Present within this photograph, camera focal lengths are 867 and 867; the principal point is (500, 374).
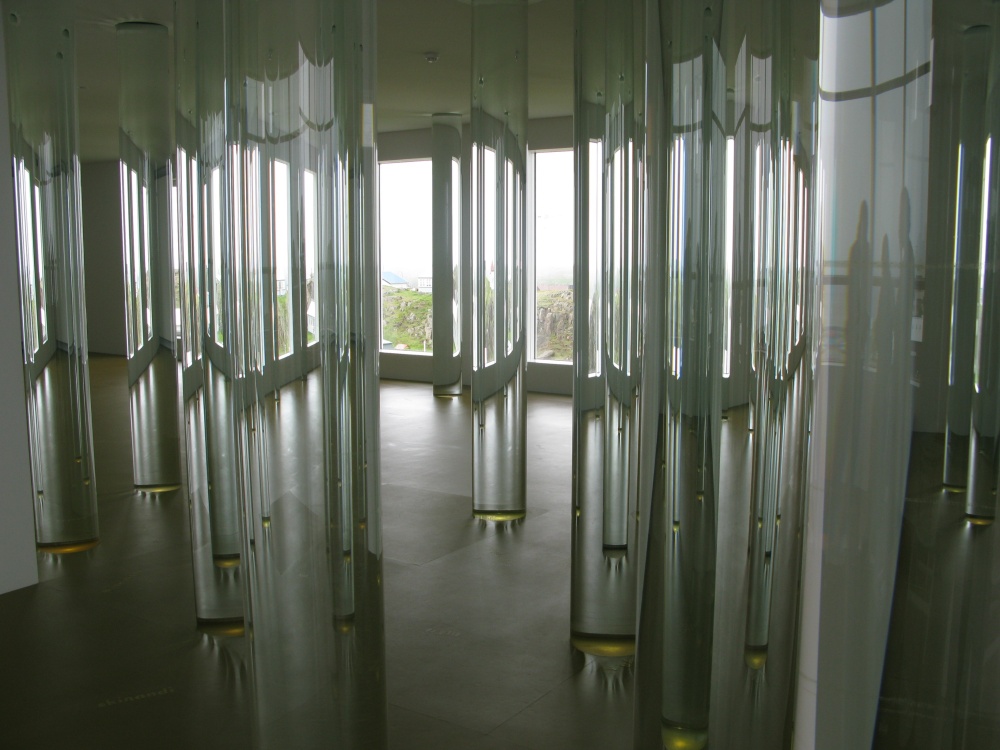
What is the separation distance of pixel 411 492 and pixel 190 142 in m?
4.08

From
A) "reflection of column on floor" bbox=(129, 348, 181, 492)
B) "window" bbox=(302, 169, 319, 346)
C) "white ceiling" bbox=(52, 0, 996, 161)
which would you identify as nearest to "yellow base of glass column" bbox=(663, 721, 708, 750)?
"window" bbox=(302, 169, 319, 346)

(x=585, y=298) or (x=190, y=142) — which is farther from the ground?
(x=190, y=142)

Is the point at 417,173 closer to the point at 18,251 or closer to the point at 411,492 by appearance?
the point at 411,492

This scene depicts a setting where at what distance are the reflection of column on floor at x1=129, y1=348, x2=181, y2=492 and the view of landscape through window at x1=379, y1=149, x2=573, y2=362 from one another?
640 centimetres

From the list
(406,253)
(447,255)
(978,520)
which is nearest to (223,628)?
(978,520)

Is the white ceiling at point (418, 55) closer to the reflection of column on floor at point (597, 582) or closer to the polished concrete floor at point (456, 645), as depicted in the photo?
the polished concrete floor at point (456, 645)

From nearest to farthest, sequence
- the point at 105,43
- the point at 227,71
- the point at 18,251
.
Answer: the point at 227,71 < the point at 18,251 < the point at 105,43

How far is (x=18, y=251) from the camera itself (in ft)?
19.4

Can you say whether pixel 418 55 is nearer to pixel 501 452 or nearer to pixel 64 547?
pixel 501 452

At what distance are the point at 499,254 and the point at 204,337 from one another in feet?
10.2

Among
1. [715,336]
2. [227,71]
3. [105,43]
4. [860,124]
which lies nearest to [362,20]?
[227,71]

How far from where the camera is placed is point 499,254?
7141 mm

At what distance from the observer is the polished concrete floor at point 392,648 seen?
148 inches

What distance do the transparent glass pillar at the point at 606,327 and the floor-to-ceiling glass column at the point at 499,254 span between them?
86.0 inches
